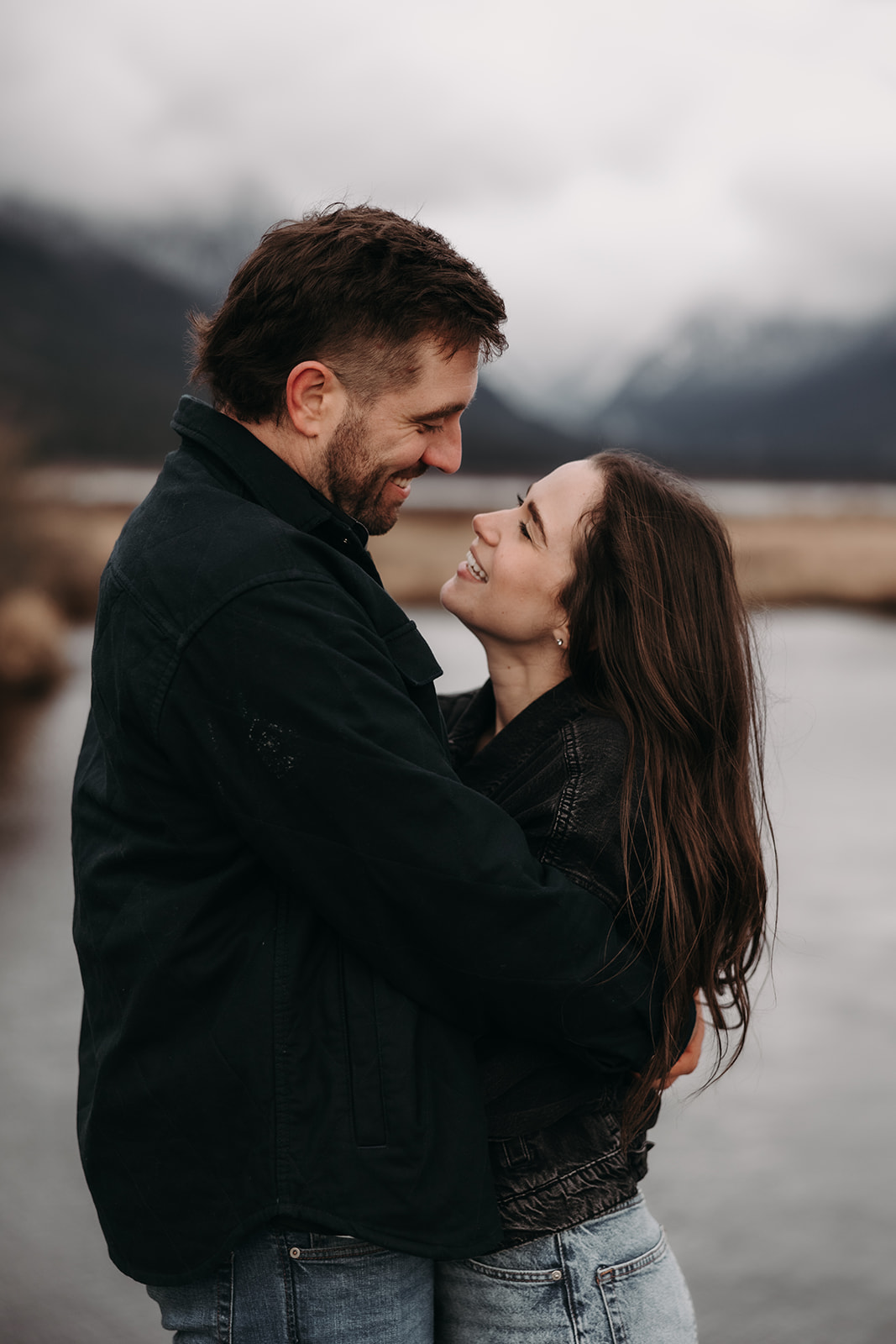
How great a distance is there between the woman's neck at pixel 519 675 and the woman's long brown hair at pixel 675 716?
6cm

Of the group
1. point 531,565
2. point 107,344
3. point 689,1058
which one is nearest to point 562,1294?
point 689,1058

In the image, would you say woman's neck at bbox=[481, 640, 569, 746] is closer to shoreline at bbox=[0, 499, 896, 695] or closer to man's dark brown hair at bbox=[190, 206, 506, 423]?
shoreline at bbox=[0, 499, 896, 695]

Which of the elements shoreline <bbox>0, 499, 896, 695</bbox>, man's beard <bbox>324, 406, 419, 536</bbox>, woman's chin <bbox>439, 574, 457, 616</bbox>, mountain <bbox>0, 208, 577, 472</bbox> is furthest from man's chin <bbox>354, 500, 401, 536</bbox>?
mountain <bbox>0, 208, 577, 472</bbox>

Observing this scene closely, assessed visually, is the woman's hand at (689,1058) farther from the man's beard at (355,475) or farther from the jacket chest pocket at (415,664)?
the man's beard at (355,475)

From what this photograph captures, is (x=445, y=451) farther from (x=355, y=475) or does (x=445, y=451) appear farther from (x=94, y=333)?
(x=94, y=333)

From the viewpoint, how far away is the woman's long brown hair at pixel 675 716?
122 centimetres

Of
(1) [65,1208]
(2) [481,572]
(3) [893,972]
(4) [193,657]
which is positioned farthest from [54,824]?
(4) [193,657]

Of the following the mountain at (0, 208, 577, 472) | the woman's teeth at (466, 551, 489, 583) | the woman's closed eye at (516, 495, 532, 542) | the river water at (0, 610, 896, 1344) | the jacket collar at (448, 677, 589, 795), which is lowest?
the river water at (0, 610, 896, 1344)

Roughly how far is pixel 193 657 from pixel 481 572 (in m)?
0.69

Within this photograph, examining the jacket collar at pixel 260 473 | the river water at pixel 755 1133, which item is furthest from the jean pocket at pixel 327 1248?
the river water at pixel 755 1133

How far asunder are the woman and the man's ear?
1.24 feet

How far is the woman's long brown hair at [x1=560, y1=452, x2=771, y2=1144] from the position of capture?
1216 mm

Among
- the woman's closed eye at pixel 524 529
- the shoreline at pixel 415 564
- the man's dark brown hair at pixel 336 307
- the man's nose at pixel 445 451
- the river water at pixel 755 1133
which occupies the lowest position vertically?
the river water at pixel 755 1133

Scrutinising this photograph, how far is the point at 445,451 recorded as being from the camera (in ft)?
4.51
